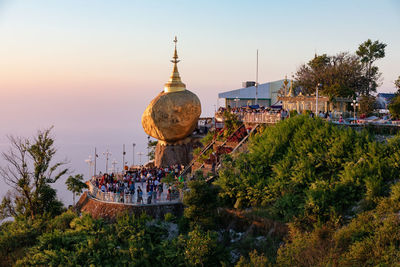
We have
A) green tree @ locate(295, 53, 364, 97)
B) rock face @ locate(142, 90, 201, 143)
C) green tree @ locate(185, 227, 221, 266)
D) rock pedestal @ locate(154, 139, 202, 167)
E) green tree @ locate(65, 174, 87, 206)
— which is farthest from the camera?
green tree @ locate(295, 53, 364, 97)

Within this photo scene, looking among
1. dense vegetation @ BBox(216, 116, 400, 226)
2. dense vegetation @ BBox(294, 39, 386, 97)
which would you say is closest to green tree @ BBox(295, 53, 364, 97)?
dense vegetation @ BBox(294, 39, 386, 97)

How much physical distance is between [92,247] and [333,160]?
13597mm

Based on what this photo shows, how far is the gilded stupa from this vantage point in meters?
36.0

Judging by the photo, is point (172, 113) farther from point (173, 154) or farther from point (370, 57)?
point (370, 57)

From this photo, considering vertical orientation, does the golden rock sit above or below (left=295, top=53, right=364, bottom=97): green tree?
below

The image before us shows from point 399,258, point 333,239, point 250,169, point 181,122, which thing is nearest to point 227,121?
point 181,122

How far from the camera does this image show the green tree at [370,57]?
49.1 metres

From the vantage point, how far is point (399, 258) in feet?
52.9

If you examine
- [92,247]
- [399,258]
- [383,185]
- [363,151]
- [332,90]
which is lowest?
[92,247]

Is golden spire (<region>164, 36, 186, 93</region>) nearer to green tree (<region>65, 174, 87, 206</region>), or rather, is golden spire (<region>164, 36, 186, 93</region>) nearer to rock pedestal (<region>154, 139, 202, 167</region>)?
rock pedestal (<region>154, 139, 202, 167</region>)

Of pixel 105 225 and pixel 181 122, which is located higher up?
pixel 181 122

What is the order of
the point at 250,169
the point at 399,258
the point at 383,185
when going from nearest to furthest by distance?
the point at 399,258 < the point at 383,185 < the point at 250,169

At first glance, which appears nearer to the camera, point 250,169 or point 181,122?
point 250,169

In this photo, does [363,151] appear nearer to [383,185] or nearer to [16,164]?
[383,185]
